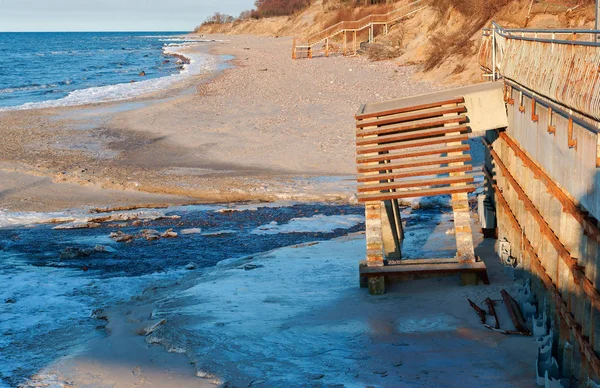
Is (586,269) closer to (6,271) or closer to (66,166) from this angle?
(6,271)

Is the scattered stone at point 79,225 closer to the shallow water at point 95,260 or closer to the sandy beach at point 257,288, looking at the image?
the shallow water at point 95,260

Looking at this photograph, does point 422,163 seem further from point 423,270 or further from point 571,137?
point 571,137

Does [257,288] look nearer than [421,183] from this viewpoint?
No

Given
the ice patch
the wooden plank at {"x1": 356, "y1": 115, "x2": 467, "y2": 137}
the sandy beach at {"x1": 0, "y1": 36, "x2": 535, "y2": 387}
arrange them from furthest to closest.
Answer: the ice patch, the wooden plank at {"x1": 356, "y1": 115, "x2": 467, "y2": 137}, the sandy beach at {"x1": 0, "y1": 36, "x2": 535, "y2": 387}

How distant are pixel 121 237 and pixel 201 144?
8201 millimetres

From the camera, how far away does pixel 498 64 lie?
385 inches

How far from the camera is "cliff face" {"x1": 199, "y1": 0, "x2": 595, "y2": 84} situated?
22.4m

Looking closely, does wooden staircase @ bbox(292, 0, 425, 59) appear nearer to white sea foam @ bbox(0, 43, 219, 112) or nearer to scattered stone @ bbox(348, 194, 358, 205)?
white sea foam @ bbox(0, 43, 219, 112)

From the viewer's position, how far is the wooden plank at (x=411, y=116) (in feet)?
28.7

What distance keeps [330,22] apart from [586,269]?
6205 centimetres

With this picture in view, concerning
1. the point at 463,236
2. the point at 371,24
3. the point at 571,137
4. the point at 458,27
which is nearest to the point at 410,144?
the point at 463,236

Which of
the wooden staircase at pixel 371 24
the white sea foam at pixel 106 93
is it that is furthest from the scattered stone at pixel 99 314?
the wooden staircase at pixel 371 24

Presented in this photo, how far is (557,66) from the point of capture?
6289 mm

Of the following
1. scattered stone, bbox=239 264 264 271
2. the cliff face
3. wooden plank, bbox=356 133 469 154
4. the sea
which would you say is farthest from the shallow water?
the sea
